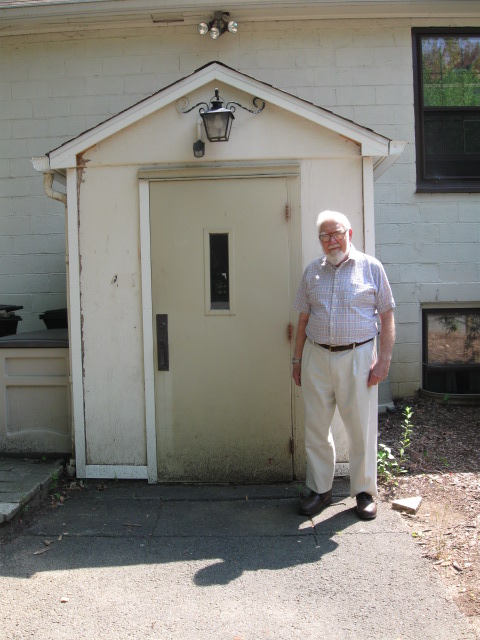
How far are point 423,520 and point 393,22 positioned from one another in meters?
5.31

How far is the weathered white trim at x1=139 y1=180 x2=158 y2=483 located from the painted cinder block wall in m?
2.56

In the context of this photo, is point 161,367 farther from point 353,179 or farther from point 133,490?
point 353,179

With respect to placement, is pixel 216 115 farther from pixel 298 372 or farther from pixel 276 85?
pixel 276 85

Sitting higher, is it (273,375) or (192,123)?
(192,123)

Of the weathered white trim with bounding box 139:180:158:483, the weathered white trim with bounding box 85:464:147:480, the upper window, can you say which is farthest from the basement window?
the weathered white trim with bounding box 85:464:147:480

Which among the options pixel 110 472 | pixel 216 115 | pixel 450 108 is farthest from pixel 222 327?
pixel 450 108

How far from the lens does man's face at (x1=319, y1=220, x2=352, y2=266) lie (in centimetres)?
422

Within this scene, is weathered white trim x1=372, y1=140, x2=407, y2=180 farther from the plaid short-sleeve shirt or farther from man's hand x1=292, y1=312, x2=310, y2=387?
man's hand x1=292, y1=312, x2=310, y2=387

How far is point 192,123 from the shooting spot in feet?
16.3

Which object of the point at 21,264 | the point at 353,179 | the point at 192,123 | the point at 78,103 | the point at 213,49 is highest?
the point at 213,49

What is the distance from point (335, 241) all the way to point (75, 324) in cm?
218

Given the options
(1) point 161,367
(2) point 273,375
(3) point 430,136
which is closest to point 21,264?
(1) point 161,367

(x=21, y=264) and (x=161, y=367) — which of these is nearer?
(x=161, y=367)

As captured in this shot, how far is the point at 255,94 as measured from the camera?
484 centimetres
